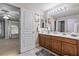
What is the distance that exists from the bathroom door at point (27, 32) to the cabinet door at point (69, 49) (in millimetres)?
1475

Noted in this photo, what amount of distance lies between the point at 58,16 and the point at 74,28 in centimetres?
63

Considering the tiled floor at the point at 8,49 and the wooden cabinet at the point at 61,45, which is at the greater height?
the wooden cabinet at the point at 61,45

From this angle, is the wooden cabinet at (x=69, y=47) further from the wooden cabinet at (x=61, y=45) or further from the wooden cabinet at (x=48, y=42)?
the wooden cabinet at (x=48, y=42)

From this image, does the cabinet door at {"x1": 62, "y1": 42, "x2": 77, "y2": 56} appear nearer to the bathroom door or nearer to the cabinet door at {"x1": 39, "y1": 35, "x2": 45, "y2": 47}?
the cabinet door at {"x1": 39, "y1": 35, "x2": 45, "y2": 47}

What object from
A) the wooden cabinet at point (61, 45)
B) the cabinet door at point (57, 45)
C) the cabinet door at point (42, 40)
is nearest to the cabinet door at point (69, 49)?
the wooden cabinet at point (61, 45)

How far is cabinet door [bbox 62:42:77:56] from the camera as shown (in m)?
2.17

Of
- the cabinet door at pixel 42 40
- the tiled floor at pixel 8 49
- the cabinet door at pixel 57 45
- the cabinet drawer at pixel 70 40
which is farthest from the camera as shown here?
the cabinet door at pixel 42 40

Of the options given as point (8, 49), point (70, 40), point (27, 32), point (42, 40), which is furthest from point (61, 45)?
point (8, 49)

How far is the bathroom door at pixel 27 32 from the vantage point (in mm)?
3130

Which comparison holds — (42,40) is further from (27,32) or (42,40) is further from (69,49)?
(69,49)

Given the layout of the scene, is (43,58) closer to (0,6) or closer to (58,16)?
(58,16)

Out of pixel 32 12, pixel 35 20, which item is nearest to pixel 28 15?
pixel 32 12

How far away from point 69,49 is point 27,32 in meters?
1.76

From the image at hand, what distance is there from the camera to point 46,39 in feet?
11.2
